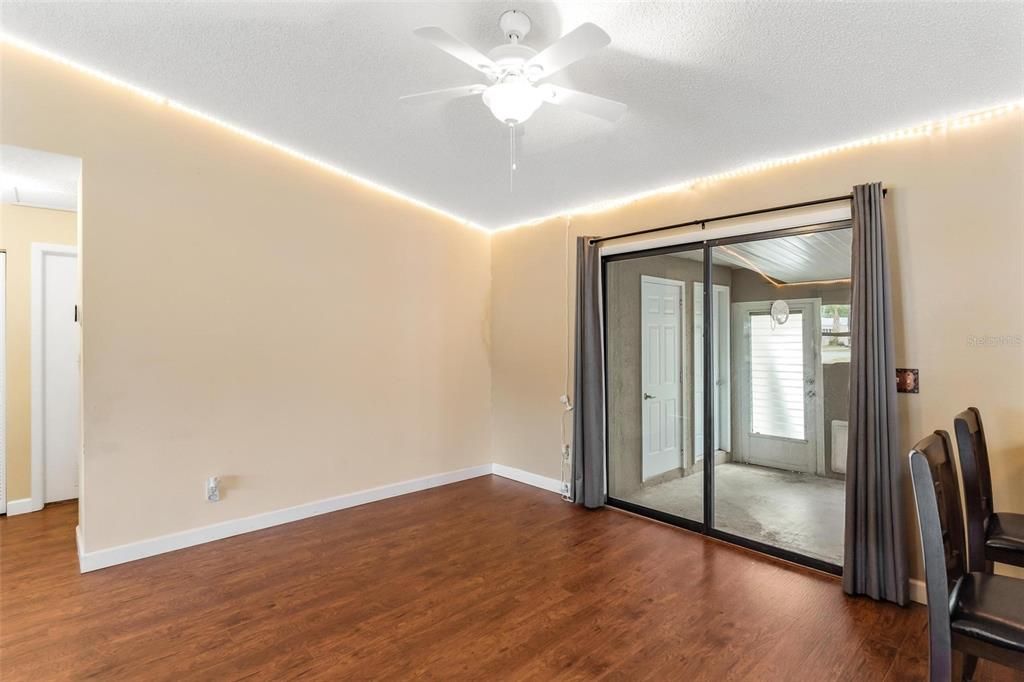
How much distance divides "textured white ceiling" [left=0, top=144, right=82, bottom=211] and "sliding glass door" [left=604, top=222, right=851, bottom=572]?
157 inches

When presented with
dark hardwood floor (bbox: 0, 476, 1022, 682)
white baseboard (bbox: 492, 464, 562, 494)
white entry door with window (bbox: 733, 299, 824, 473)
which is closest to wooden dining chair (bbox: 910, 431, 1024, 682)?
dark hardwood floor (bbox: 0, 476, 1022, 682)

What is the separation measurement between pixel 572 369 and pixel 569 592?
7.03 feet

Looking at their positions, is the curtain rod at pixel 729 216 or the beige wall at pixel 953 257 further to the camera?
the curtain rod at pixel 729 216

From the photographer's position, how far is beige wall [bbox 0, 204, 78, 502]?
391 centimetres

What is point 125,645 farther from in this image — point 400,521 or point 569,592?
point 569,592

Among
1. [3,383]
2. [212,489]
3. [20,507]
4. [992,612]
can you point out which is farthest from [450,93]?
[20,507]

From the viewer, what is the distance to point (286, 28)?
7.70ft

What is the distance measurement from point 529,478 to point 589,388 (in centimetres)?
131

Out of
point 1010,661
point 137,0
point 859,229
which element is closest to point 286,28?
point 137,0

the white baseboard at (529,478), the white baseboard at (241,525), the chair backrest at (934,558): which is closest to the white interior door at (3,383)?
the white baseboard at (241,525)

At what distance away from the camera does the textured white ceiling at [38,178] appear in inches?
114

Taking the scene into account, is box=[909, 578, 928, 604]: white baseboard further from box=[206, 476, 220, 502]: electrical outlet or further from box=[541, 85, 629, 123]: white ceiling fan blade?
box=[206, 476, 220, 502]: electrical outlet

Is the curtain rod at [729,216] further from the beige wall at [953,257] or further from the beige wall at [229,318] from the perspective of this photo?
the beige wall at [229,318]

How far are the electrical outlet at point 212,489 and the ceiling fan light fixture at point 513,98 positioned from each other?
3.17 metres
